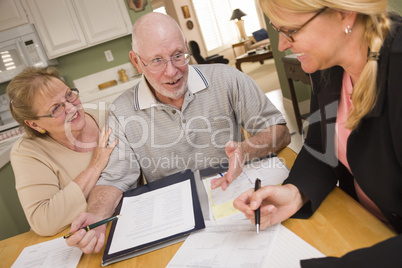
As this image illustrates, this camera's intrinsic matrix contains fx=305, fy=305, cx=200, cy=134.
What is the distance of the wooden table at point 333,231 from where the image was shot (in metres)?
0.67

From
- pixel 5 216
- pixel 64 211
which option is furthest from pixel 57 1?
pixel 64 211

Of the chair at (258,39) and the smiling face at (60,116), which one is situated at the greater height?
the smiling face at (60,116)

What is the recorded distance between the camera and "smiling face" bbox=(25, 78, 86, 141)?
4.42 ft

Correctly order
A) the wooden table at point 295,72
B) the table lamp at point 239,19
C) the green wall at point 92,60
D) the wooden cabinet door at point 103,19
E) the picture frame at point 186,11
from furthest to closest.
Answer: the table lamp at point 239,19
the picture frame at point 186,11
the green wall at point 92,60
the wooden cabinet door at point 103,19
the wooden table at point 295,72

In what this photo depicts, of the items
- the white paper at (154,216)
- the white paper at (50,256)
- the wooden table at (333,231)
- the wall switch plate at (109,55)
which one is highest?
the wall switch plate at (109,55)

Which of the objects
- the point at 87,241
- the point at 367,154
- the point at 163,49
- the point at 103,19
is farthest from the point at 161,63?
the point at 103,19

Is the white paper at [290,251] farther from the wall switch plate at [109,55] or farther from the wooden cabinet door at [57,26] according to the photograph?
the wall switch plate at [109,55]

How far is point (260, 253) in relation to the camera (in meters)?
0.70

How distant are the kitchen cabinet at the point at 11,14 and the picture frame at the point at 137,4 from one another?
1.16 m

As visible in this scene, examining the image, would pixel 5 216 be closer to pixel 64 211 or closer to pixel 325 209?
pixel 64 211

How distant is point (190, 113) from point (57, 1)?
2891 mm

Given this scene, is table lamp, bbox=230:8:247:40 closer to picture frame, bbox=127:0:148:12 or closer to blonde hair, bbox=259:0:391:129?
picture frame, bbox=127:0:148:12

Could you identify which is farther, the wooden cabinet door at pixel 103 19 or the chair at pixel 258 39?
the chair at pixel 258 39

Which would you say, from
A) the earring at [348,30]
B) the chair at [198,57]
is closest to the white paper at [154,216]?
the earring at [348,30]
